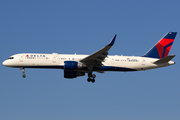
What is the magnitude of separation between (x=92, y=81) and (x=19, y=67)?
40.5 ft

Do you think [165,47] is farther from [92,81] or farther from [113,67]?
[92,81]

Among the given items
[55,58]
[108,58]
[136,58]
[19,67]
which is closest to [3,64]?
[19,67]

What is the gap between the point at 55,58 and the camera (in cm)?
5366

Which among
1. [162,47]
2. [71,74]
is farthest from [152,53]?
[71,74]

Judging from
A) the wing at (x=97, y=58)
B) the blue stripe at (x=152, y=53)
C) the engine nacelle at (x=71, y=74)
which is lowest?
the engine nacelle at (x=71, y=74)

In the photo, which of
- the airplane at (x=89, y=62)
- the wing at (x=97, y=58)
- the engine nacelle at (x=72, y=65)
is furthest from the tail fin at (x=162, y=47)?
the engine nacelle at (x=72, y=65)

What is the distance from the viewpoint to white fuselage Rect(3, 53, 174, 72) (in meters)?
53.3

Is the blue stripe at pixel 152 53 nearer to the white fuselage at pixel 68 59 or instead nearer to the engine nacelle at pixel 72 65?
the white fuselage at pixel 68 59

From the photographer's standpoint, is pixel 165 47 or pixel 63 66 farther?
pixel 165 47

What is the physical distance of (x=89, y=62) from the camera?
5325 cm

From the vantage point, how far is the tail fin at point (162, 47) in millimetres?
58531

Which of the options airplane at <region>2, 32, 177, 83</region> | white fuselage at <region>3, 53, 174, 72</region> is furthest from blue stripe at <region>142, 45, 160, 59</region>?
white fuselage at <region>3, 53, 174, 72</region>

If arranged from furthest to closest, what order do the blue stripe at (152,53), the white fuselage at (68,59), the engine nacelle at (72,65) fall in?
the blue stripe at (152,53), the white fuselage at (68,59), the engine nacelle at (72,65)

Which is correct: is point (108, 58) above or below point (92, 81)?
above
